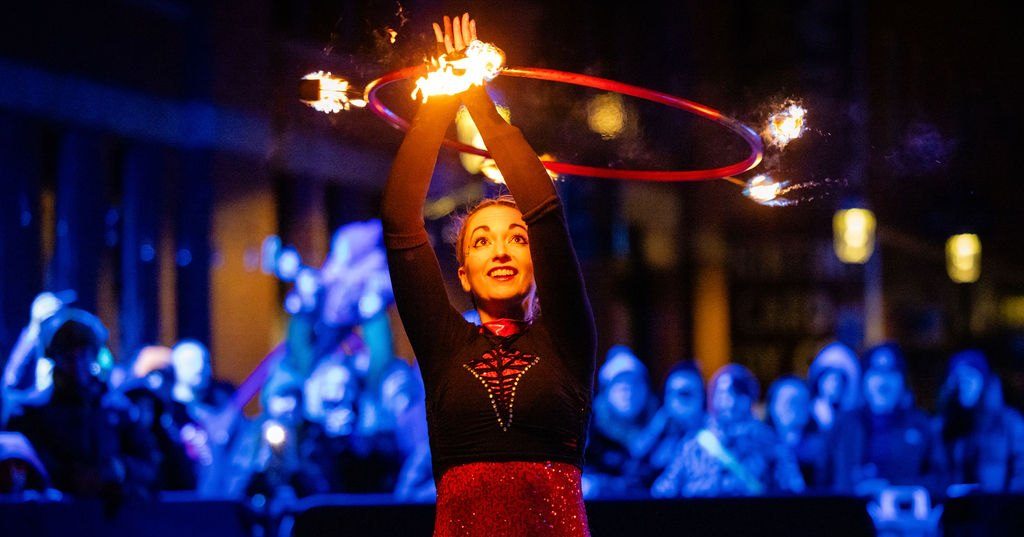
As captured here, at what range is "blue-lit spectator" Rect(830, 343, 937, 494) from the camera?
6.88m

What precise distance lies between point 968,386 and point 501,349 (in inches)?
243

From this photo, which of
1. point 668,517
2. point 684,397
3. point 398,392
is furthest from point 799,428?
point 668,517

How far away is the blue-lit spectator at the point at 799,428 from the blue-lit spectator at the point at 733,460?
0.13 metres

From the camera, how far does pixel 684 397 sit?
7.78m

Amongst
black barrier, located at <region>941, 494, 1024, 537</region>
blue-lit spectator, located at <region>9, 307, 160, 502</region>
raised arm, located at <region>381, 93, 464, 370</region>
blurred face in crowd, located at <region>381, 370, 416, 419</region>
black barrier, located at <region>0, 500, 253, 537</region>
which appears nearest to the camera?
raised arm, located at <region>381, 93, 464, 370</region>

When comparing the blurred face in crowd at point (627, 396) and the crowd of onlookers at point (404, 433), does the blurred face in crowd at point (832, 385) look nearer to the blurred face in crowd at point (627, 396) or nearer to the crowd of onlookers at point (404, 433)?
the crowd of onlookers at point (404, 433)

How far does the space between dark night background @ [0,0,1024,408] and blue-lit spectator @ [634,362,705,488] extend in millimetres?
1776

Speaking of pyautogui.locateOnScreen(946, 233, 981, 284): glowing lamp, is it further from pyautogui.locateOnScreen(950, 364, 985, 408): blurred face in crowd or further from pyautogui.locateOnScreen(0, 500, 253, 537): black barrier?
pyautogui.locateOnScreen(0, 500, 253, 537): black barrier

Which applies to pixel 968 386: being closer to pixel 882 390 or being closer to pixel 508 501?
pixel 882 390

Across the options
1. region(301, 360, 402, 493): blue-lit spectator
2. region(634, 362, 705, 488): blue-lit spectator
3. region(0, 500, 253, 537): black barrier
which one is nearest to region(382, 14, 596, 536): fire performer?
region(0, 500, 253, 537): black barrier

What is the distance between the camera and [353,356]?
36.2ft

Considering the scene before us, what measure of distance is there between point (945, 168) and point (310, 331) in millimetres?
7800

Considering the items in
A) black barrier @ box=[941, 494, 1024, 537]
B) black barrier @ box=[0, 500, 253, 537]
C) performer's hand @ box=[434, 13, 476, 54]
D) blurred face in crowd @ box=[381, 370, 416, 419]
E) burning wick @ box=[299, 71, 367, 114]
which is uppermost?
burning wick @ box=[299, 71, 367, 114]

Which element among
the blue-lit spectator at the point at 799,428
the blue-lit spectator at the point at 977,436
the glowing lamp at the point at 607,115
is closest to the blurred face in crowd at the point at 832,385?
the blue-lit spectator at the point at 799,428
